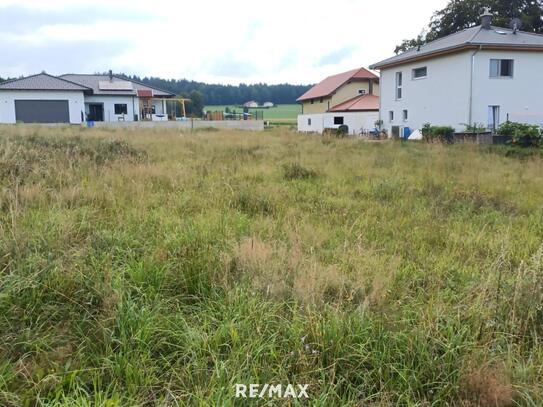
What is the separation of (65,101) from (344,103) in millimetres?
25646

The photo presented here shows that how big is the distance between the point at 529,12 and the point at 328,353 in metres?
41.8

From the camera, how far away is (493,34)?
23.7 m

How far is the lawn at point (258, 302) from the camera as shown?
2.34 meters

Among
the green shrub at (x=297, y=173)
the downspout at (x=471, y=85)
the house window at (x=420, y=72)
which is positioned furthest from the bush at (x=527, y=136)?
the green shrub at (x=297, y=173)

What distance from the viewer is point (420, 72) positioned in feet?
89.4

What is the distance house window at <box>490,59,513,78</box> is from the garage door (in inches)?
1309

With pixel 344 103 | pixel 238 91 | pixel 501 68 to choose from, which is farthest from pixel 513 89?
pixel 238 91

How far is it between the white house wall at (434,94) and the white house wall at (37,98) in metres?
26.4

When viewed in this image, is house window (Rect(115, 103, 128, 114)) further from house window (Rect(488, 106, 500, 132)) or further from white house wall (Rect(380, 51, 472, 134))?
house window (Rect(488, 106, 500, 132))

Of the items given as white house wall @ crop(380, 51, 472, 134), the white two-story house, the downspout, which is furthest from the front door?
the downspout

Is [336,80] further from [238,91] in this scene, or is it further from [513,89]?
[238,91]

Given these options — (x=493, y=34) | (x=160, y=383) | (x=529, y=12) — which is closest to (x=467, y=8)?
(x=529, y=12)

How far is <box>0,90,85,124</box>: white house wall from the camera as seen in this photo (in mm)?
36500

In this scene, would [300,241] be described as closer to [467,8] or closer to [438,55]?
[438,55]
